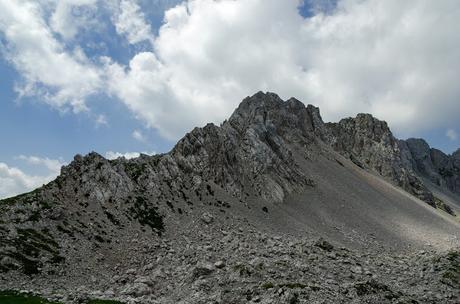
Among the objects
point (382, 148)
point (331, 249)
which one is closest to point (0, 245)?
point (331, 249)

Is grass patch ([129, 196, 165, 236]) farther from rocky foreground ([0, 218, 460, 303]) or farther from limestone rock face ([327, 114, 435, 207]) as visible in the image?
limestone rock face ([327, 114, 435, 207])

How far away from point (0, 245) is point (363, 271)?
144 ft

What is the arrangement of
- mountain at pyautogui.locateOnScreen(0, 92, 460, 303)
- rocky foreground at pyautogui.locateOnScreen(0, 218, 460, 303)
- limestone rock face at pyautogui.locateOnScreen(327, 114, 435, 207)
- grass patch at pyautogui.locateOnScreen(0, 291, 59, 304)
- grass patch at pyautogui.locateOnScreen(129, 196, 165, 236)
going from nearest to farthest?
1. grass patch at pyautogui.locateOnScreen(0, 291, 59, 304)
2. rocky foreground at pyautogui.locateOnScreen(0, 218, 460, 303)
3. mountain at pyautogui.locateOnScreen(0, 92, 460, 303)
4. grass patch at pyautogui.locateOnScreen(129, 196, 165, 236)
5. limestone rock face at pyautogui.locateOnScreen(327, 114, 435, 207)

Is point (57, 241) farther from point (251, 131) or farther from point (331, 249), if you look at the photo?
point (251, 131)

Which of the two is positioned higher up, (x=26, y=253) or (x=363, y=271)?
(x=26, y=253)

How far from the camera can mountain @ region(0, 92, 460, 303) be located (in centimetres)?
4447

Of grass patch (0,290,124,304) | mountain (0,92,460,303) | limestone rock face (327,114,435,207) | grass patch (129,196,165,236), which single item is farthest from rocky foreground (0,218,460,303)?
limestone rock face (327,114,435,207)

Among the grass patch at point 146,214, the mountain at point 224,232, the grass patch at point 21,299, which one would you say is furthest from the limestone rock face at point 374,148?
the grass patch at point 21,299

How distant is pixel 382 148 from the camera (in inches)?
6718

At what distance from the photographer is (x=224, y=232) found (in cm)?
6494

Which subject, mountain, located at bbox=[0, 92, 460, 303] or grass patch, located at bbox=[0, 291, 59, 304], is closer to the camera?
grass patch, located at bbox=[0, 291, 59, 304]

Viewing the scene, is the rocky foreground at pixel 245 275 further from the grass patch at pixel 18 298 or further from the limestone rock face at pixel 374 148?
the limestone rock face at pixel 374 148

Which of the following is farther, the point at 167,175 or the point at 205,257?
the point at 167,175

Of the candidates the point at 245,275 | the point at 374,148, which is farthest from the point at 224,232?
the point at 374,148
